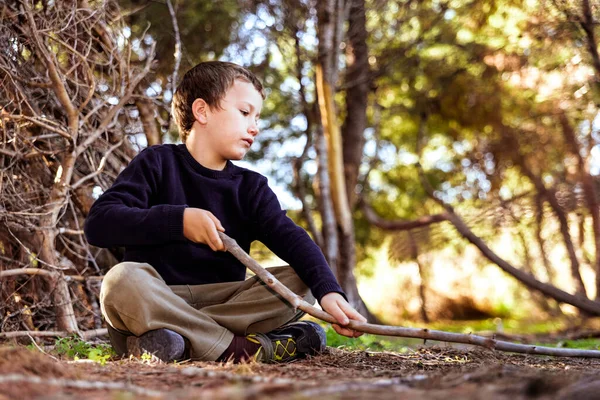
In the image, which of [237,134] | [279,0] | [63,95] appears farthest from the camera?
[279,0]

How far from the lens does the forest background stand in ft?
11.6

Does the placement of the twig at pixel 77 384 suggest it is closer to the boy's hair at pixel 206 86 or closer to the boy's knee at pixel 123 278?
the boy's knee at pixel 123 278

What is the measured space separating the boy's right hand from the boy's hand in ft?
1.61

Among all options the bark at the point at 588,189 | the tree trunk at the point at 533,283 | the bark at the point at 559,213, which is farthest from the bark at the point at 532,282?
the bark at the point at 588,189

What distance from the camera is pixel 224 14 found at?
6.50 meters

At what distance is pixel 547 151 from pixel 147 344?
7723mm

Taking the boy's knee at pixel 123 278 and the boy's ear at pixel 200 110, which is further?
the boy's ear at pixel 200 110

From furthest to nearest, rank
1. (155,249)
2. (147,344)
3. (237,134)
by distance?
(237,134), (155,249), (147,344)

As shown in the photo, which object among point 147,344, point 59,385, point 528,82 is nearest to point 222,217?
point 147,344

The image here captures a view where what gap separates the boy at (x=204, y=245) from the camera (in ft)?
8.48

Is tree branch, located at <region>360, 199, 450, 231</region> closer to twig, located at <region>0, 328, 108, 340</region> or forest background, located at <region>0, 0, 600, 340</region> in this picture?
forest background, located at <region>0, 0, 600, 340</region>

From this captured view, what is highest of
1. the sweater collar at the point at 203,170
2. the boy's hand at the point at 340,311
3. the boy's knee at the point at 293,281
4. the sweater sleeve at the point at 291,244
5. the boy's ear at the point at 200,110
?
the boy's ear at the point at 200,110

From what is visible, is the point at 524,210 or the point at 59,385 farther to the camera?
the point at 524,210

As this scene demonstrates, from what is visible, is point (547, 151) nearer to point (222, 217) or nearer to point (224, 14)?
point (224, 14)
